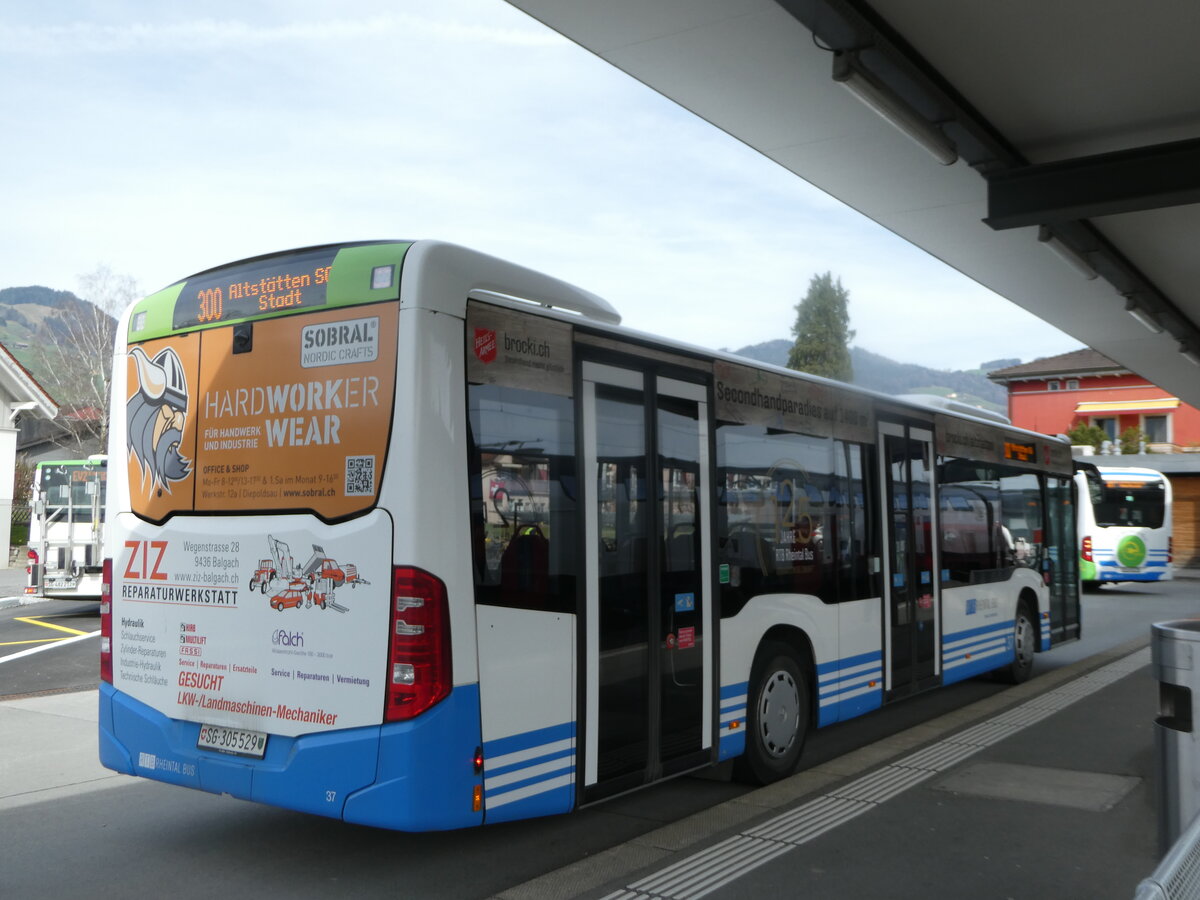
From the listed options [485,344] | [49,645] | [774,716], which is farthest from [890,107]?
[49,645]

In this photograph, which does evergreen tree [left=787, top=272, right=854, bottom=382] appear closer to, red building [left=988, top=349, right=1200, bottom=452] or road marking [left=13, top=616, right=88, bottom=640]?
red building [left=988, top=349, right=1200, bottom=452]

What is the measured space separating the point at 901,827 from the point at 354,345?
406 cm

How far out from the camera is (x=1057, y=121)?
816 cm

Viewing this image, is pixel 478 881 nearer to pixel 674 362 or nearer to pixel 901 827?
pixel 901 827

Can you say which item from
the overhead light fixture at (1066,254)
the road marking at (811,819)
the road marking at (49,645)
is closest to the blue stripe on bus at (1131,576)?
the overhead light fixture at (1066,254)

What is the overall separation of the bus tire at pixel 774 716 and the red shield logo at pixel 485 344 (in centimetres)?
308

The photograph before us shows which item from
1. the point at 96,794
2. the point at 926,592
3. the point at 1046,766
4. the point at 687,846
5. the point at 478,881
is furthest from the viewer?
the point at 926,592

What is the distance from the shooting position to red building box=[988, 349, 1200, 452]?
177ft

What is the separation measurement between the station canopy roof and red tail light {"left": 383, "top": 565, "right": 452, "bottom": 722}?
3.23m

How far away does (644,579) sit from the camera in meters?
6.18

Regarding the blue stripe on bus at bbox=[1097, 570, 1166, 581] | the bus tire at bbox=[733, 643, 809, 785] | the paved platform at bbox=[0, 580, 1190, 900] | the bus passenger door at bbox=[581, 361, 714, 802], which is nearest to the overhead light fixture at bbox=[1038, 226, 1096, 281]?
the paved platform at bbox=[0, 580, 1190, 900]

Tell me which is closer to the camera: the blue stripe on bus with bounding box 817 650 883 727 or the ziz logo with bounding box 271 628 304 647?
the ziz logo with bounding box 271 628 304 647

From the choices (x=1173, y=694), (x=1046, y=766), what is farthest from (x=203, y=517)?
(x=1046, y=766)

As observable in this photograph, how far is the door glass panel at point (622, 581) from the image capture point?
230 inches
